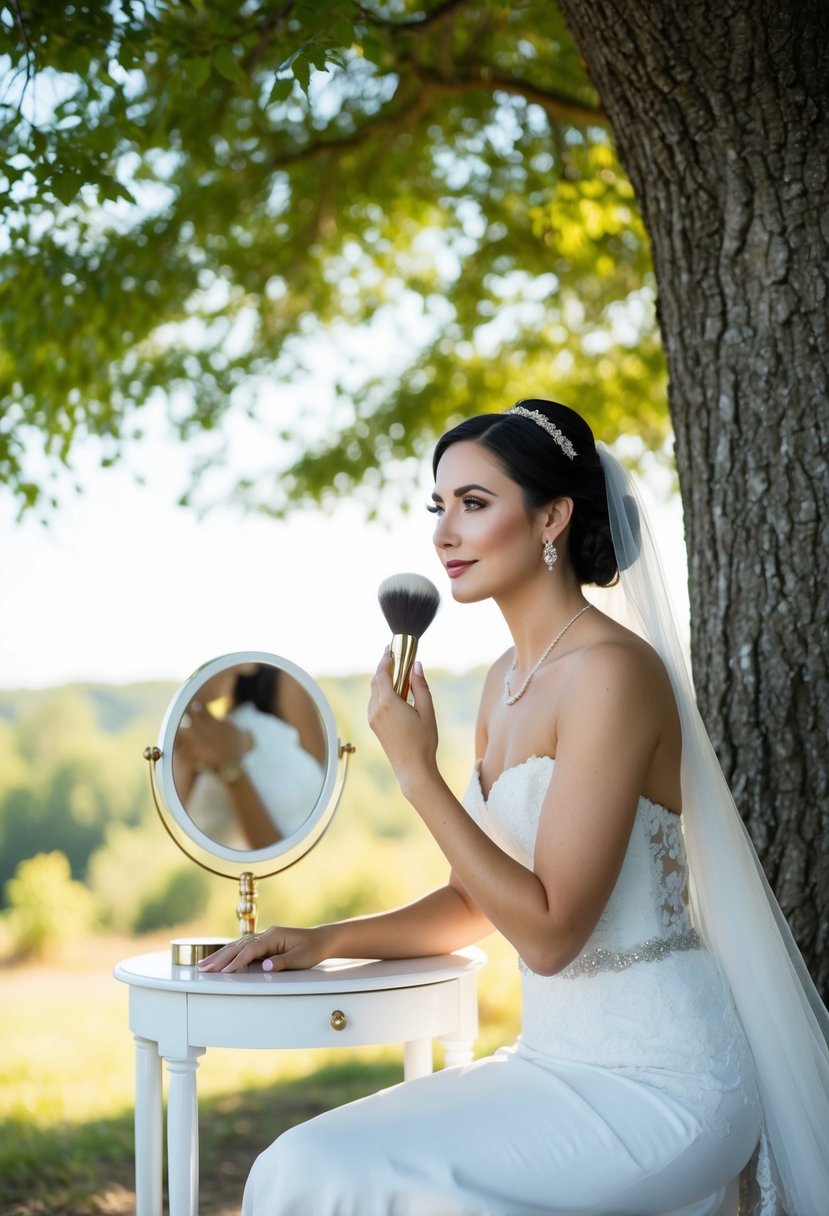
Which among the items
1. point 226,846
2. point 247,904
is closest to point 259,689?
point 226,846

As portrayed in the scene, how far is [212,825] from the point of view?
9.93 feet

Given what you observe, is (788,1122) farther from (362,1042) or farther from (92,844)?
(92,844)

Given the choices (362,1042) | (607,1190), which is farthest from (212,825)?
(607,1190)

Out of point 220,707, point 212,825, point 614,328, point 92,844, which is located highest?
point 614,328

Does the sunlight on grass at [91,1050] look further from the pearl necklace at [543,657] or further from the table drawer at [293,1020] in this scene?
the pearl necklace at [543,657]

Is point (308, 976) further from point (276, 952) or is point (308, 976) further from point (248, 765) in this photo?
point (248, 765)

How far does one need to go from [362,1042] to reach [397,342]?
18.1 ft

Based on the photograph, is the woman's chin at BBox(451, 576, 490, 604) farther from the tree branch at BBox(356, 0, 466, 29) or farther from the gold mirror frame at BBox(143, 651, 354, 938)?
the tree branch at BBox(356, 0, 466, 29)

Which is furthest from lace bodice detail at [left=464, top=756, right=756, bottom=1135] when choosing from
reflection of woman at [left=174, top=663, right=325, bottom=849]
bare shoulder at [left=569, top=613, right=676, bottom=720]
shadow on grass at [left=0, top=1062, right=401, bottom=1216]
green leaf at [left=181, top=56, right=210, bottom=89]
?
shadow on grass at [left=0, top=1062, right=401, bottom=1216]

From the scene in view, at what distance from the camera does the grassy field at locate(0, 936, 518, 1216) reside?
4.94 meters

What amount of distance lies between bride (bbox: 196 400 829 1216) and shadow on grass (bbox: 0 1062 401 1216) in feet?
8.25

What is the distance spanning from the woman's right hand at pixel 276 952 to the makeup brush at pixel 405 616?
0.65m

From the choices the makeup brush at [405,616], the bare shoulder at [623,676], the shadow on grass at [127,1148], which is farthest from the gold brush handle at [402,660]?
the shadow on grass at [127,1148]

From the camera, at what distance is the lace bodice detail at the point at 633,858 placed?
2506 millimetres
